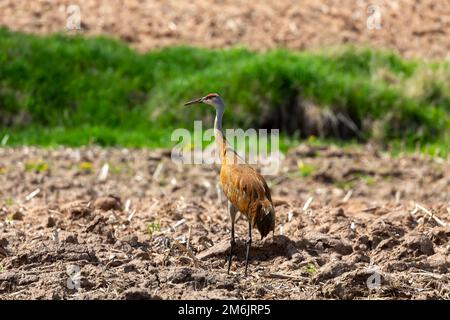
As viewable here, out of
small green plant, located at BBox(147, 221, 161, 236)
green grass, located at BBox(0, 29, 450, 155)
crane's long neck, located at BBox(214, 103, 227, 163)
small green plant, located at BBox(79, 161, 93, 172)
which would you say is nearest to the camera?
crane's long neck, located at BBox(214, 103, 227, 163)

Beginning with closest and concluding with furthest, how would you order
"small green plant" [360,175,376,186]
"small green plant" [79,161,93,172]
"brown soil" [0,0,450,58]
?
"small green plant" [79,161,93,172], "small green plant" [360,175,376,186], "brown soil" [0,0,450,58]

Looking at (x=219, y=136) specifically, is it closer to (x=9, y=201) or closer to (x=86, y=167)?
(x=9, y=201)

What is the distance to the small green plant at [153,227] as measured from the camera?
718 centimetres

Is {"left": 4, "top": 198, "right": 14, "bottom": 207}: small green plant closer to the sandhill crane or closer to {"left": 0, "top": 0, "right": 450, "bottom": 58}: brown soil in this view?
the sandhill crane

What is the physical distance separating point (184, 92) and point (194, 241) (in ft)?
23.2

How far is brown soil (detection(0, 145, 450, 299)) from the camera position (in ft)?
18.6

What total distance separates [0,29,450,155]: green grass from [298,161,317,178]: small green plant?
5.20ft

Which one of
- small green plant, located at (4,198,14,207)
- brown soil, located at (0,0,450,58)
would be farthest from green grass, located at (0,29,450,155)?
small green plant, located at (4,198,14,207)

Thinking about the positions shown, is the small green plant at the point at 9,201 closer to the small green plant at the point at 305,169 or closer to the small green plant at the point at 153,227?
the small green plant at the point at 153,227

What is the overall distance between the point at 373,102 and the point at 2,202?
623cm

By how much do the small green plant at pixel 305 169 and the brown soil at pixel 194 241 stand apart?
0.38m

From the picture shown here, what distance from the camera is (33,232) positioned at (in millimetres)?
7207

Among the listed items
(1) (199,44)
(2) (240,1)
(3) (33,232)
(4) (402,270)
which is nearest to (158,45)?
(1) (199,44)

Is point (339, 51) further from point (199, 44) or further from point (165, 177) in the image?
point (165, 177)
